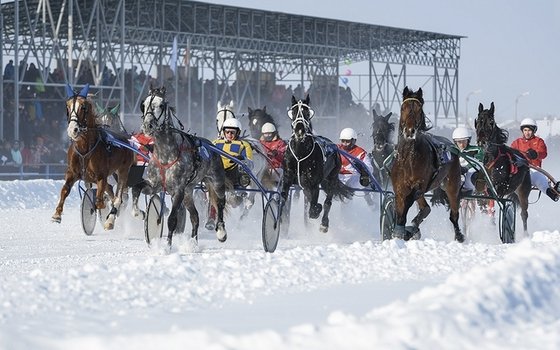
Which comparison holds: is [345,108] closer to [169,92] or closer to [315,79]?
[315,79]

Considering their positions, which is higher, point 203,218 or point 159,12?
point 159,12

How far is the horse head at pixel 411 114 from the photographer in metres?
11.8

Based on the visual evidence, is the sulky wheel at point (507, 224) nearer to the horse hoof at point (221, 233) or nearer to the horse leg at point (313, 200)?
the horse leg at point (313, 200)

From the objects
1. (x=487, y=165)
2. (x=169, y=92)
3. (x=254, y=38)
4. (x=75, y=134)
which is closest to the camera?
(x=75, y=134)

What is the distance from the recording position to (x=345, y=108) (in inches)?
1753

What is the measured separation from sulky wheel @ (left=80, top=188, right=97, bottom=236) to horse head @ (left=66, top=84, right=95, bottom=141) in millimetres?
1307

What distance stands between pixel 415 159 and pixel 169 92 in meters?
25.6

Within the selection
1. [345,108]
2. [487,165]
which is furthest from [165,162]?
[345,108]

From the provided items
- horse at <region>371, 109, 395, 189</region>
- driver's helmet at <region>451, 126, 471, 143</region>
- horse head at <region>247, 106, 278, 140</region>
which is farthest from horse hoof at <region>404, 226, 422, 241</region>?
horse head at <region>247, 106, 278, 140</region>

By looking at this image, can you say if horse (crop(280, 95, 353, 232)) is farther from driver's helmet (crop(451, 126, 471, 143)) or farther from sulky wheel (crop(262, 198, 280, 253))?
driver's helmet (crop(451, 126, 471, 143))

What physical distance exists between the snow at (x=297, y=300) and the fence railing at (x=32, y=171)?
14.4 m

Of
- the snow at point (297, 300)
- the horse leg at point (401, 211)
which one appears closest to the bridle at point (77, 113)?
the snow at point (297, 300)

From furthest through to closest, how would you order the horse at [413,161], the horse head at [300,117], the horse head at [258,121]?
the horse head at [258,121]
the horse head at [300,117]
the horse at [413,161]

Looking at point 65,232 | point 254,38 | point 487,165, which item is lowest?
point 65,232
